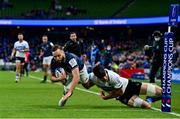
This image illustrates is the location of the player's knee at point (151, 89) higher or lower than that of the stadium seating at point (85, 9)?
lower

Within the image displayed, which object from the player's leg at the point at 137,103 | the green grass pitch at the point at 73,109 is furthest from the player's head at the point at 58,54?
the player's leg at the point at 137,103

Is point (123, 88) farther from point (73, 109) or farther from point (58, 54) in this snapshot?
point (58, 54)

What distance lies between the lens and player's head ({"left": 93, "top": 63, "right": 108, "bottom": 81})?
11.4m

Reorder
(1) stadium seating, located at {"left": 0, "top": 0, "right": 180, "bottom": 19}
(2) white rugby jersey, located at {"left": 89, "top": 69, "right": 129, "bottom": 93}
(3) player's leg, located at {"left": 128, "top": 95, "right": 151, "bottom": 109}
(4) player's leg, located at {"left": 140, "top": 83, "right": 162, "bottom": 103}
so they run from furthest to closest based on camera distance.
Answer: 1. (1) stadium seating, located at {"left": 0, "top": 0, "right": 180, "bottom": 19}
2. (4) player's leg, located at {"left": 140, "top": 83, "right": 162, "bottom": 103}
3. (3) player's leg, located at {"left": 128, "top": 95, "right": 151, "bottom": 109}
4. (2) white rugby jersey, located at {"left": 89, "top": 69, "right": 129, "bottom": 93}

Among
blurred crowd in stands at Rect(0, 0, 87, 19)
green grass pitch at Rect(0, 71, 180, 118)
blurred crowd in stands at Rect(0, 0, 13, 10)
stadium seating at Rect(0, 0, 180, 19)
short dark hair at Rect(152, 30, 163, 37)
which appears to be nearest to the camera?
green grass pitch at Rect(0, 71, 180, 118)

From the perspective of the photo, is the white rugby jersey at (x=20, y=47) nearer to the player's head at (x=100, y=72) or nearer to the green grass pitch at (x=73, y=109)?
the green grass pitch at (x=73, y=109)

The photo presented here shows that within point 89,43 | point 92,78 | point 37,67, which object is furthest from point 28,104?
point 89,43

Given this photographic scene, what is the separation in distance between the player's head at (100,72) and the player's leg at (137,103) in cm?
82

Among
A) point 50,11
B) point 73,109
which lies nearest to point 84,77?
point 73,109

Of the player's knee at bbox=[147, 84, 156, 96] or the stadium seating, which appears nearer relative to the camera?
the player's knee at bbox=[147, 84, 156, 96]

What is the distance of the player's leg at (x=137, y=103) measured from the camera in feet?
38.9

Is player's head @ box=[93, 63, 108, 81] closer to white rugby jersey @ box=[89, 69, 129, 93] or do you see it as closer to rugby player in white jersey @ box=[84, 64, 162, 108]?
rugby player in white jersey @ box=[84, 64, 162, 108]

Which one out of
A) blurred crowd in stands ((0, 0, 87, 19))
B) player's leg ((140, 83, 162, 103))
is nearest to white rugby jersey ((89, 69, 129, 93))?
player's leg ((140, 83, 162, 103))

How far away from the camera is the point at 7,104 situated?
41.7ft
